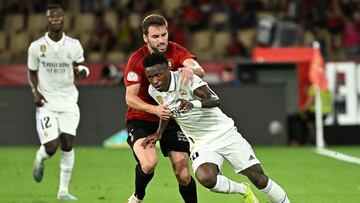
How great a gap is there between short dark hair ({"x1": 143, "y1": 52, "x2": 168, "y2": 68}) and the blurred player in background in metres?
0.44

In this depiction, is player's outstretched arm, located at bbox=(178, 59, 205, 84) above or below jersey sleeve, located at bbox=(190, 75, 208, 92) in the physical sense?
above

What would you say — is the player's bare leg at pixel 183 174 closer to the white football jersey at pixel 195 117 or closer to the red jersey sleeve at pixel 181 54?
the white football jersey at pixel 195 117

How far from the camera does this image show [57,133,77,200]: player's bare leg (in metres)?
12.7

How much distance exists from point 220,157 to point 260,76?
14.3 meters

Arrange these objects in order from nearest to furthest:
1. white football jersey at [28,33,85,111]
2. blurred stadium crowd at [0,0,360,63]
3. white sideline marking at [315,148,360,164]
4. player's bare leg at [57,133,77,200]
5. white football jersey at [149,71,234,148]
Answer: white football jersey at [149,71,234,148], player's bare leg at [57,133,77,200], white football jersey at [28,33,85,111], white sideline marking at [315,148,360,164], blurred stadium crowd at [0,0,360,63]

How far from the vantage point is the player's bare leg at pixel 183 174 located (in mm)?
10586

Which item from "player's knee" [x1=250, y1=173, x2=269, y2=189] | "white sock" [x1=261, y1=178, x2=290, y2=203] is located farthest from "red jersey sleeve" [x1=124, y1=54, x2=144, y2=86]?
"white sock" [x1=261, y1=178, x2=290, y2=203]

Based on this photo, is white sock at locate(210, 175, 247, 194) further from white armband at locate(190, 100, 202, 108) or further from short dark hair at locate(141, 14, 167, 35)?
short dark hair at locate(141, 14, 167, 35)

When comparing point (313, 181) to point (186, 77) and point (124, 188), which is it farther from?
point (186, 77)

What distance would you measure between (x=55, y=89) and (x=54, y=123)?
1.65 feet

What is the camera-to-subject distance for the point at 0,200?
12523 mm

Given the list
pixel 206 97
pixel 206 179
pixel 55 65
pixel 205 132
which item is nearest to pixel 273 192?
pixel 206 179

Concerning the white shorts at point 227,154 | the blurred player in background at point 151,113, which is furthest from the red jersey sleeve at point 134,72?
the white shorts at point 227,154

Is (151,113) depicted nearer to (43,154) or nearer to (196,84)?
(196,84)
